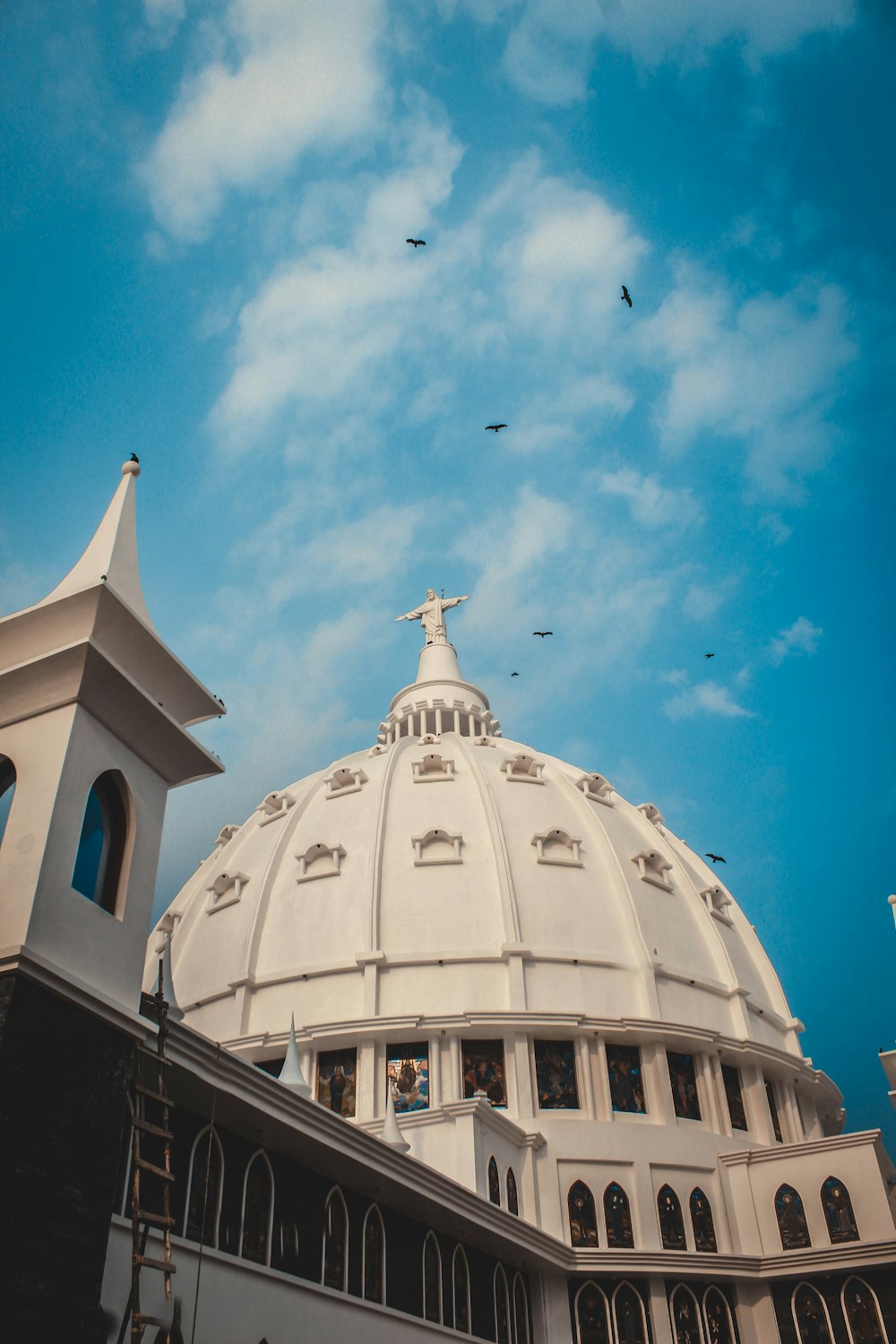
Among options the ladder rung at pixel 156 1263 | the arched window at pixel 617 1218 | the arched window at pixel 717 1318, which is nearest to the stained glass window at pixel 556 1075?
the arched window at pixel 617 1218

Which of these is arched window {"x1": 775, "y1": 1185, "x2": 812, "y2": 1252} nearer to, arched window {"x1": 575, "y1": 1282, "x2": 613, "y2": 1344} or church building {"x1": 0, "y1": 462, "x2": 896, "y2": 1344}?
church building {"x1": 0, "y1": 462, "x2": 896, "y2": 1344}

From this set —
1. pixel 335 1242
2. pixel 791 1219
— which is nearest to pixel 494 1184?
pixel 791 1219

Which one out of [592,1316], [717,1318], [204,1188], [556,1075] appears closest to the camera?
[204,1188]

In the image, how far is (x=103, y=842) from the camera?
12.2 metres

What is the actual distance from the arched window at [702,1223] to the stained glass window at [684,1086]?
2208mm

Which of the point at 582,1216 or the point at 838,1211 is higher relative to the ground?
the point at 582,1216

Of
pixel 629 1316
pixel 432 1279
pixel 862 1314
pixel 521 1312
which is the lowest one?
pixel 432 1279

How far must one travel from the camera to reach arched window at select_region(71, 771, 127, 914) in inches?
462

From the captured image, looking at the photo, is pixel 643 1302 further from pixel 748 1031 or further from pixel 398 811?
pixel 398 811

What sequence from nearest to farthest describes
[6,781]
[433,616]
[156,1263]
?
1. [156,1263]
2. [6,781]
3. [433,616]

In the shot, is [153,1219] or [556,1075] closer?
[153,1219]

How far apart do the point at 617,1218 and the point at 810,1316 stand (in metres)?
5.15

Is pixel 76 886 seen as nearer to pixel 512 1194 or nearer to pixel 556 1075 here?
pixel 512 1194

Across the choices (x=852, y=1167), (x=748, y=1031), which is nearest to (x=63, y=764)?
(x=852, y=1167)
